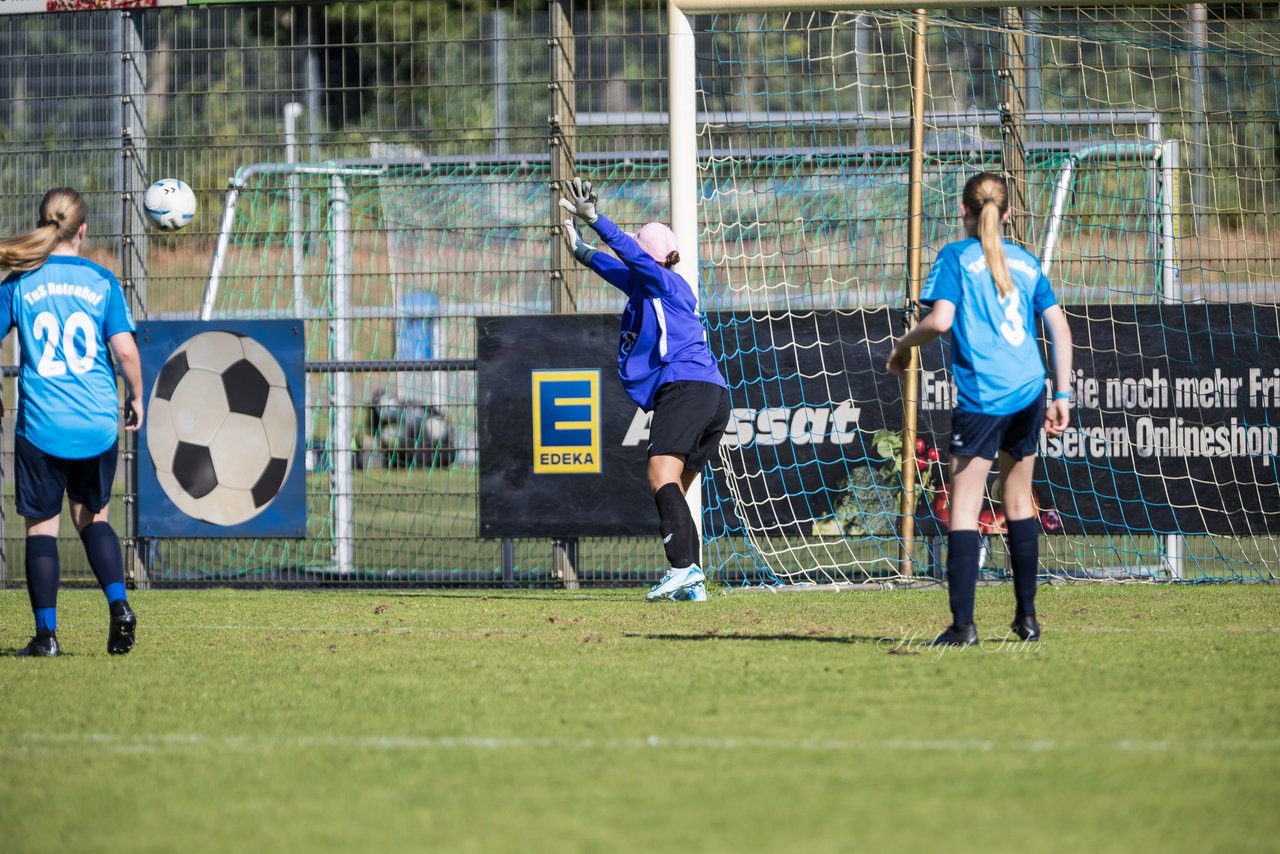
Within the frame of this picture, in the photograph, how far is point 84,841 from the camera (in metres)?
3.33

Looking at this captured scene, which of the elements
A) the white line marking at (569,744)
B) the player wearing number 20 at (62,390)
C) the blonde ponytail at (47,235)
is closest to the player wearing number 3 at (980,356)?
the white line marking at (569,744)

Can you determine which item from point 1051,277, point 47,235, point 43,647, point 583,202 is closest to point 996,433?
point 583,202

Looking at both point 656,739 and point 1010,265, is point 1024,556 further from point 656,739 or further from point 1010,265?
point 656,739

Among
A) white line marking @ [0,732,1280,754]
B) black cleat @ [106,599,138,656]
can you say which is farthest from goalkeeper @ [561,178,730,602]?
white line marking @ [0,732,1280,754]

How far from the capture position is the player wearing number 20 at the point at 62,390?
6309mm

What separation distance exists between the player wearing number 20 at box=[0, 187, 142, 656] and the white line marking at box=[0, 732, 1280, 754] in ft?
6.29

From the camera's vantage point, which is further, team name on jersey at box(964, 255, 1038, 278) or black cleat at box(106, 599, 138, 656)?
black cleat at box(106, 599, 138, 656)

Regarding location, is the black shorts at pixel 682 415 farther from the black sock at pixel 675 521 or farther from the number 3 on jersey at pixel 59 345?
the number 3 on jersey at pixel 59 345

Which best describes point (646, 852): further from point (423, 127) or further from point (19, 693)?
point (423, 127)

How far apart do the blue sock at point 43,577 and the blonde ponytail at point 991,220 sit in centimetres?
401

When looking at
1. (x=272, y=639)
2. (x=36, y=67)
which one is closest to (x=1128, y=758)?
(x=272, y=639)

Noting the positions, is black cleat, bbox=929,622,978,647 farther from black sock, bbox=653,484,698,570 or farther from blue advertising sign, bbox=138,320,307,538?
blue advertising sign, bbox=138,320,307,538

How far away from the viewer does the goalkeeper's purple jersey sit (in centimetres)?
812

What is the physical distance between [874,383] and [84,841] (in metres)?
6.90
